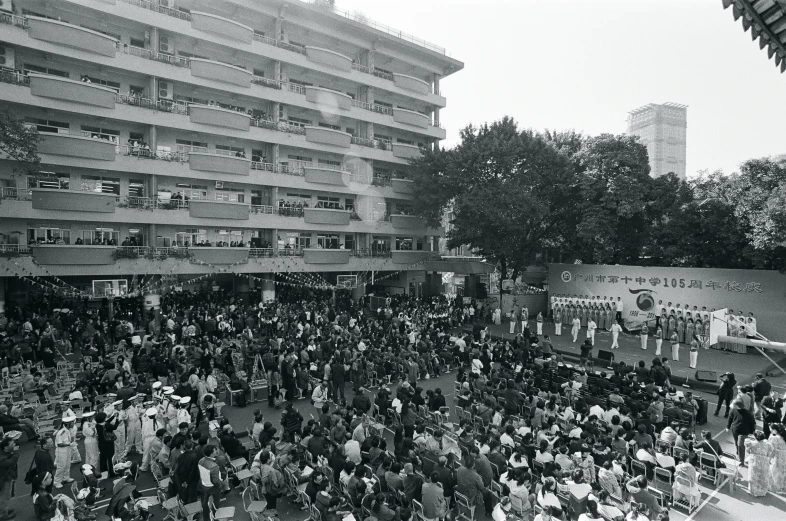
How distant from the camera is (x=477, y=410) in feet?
35.5

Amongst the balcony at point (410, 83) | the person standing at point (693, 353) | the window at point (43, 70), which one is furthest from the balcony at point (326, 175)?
the person standing at point (693, 353)

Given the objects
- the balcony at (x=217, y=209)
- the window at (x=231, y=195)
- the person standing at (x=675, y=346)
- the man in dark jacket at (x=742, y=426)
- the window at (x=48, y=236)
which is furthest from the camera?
the window at (x=231, y=195)

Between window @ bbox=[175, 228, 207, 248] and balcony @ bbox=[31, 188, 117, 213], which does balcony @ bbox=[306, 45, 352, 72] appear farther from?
balcony @ bbox=[31, 188, 117, 213]

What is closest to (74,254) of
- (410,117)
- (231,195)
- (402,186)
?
(231,195)

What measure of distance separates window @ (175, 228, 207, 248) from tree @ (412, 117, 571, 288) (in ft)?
46.7

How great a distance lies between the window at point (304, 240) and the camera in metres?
31.7

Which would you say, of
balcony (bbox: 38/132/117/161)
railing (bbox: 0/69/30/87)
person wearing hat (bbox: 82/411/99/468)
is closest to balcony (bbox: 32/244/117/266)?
balcony (bbox: 38/132/117/161)

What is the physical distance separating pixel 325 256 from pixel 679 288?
19986 millimetres

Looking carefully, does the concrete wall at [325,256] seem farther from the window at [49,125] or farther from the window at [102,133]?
the window at [49,125]

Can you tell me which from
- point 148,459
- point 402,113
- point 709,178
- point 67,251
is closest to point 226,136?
point 67,251

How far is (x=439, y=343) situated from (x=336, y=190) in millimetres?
16966

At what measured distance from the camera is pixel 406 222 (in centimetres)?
3453

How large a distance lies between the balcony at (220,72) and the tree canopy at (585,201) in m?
12.0

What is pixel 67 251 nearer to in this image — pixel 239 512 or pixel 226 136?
pixel 226 136
